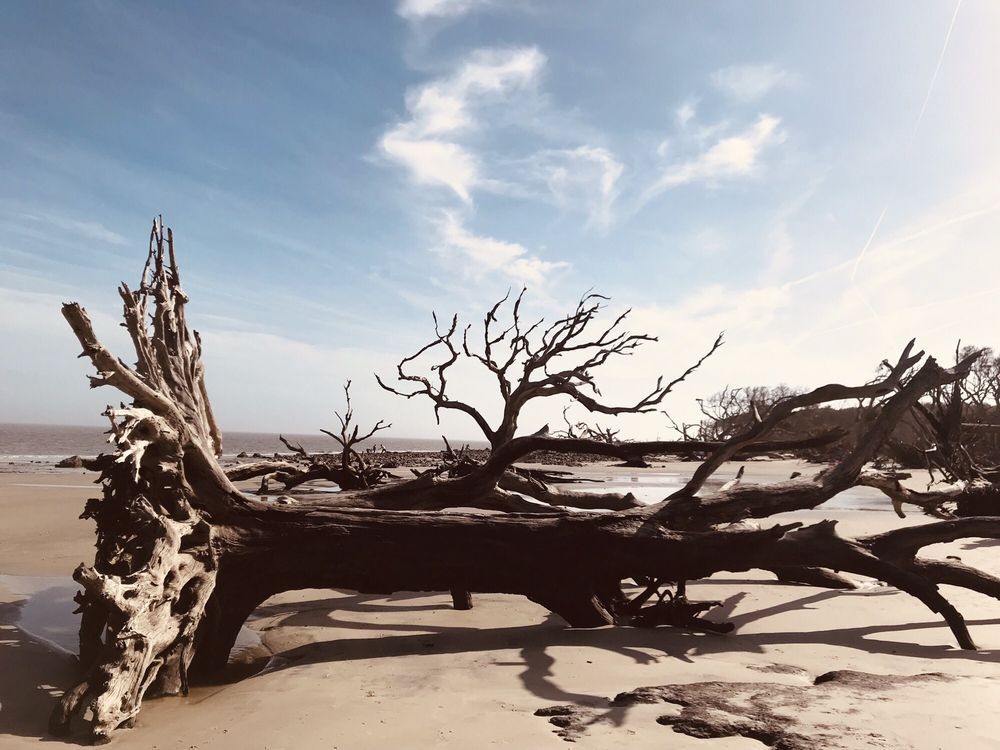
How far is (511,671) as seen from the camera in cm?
396

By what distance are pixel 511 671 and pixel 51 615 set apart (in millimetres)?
4607

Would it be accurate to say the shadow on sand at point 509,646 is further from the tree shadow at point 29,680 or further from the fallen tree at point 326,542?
A: the fallen tree at point 326,542

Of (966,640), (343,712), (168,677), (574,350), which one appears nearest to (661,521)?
(966,640)

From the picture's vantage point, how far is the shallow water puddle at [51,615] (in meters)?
4.95

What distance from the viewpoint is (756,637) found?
481cm

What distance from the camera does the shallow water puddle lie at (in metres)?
4.95

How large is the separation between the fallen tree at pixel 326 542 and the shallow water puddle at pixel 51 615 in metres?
1.00

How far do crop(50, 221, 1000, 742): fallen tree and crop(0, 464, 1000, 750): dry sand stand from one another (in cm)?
30

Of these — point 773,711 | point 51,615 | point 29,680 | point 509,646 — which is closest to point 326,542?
point 509,646

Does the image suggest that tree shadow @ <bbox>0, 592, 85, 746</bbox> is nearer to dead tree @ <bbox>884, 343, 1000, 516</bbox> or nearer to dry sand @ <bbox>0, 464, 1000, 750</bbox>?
dry sand @ <bbox>0, 464, 1000, 750</bbox>

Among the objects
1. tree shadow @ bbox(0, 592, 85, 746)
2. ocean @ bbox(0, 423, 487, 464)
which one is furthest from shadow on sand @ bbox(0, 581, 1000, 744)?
ocean @ bbox(0, 423, 487, 464)

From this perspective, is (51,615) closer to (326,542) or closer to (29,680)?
(29,680)

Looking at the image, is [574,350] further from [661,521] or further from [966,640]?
[966,640]

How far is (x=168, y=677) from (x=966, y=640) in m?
5.47
